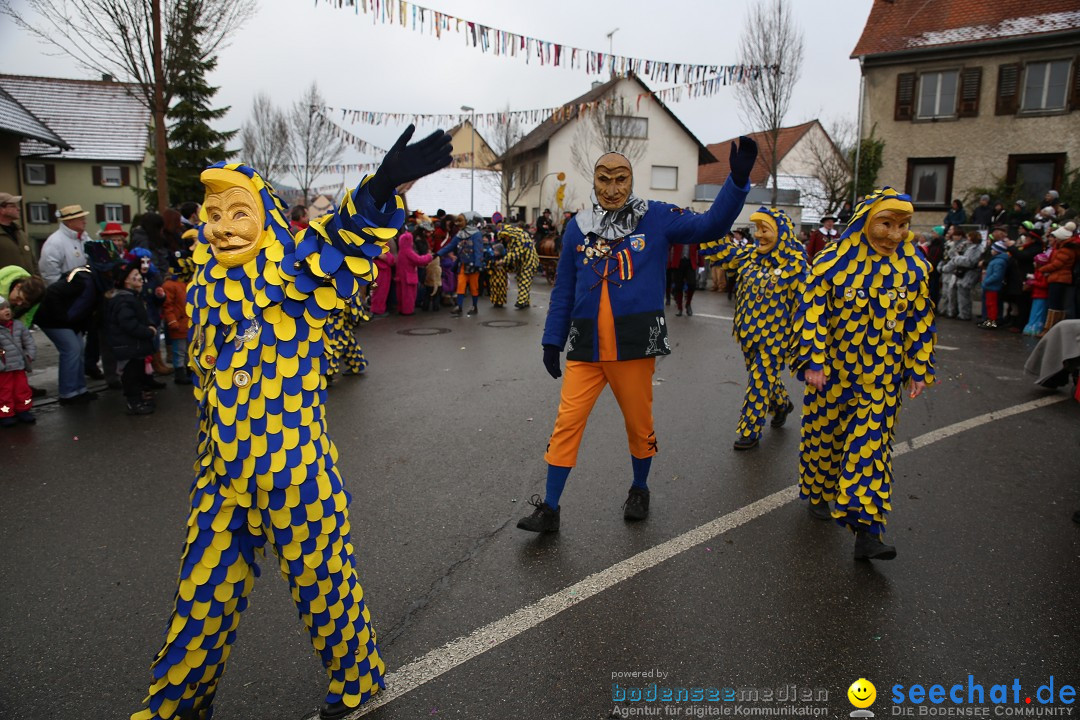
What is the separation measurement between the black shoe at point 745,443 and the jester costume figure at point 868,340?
68.2 inches

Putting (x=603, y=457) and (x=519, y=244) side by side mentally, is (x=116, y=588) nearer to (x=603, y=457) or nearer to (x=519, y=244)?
(x=603, y=457)

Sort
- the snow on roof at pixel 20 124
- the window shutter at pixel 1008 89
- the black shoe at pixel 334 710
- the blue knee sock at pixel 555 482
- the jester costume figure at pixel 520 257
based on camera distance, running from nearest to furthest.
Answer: the black shoe at pixel 334 710 → the blue knee sock at pixel 555 482 → the jester costume figure at pixel 520 257 → the snow on roof at pixel 20 124 → the window shutter at pixel 1008 89

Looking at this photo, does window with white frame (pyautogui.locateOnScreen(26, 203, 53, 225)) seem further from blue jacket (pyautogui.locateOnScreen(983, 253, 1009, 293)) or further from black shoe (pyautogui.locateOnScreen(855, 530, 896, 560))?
black shoe (pyautogui.locateOnScreen(855, 530, 896, 560))

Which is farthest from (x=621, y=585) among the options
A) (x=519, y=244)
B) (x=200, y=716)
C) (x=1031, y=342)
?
(x=519, y=244)

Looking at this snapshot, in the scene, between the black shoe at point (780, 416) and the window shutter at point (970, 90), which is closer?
the black shoe at point (780, 416)

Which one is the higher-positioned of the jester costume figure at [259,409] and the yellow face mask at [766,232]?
the yellow face mask at [766,232]

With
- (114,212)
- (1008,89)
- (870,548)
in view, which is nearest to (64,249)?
(870,548)

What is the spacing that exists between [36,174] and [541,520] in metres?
43.3

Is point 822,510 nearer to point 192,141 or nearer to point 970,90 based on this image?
point 970,90

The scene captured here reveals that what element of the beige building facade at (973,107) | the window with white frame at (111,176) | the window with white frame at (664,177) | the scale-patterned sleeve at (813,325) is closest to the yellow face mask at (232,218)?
the scale-patterned sleeve at (813,325)

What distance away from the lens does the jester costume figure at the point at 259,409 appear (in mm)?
2355

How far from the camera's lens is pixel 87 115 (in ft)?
124

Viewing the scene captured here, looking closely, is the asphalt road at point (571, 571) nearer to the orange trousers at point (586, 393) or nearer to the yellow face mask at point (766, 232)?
the orange trousers at point (586, 393)

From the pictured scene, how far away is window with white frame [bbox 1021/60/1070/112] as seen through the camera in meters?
21.1
